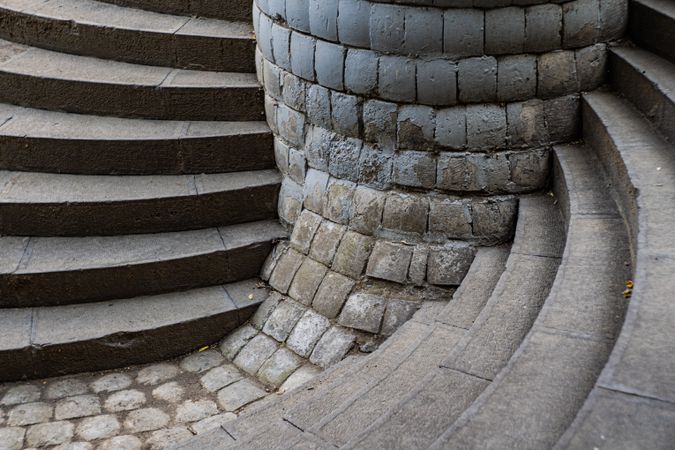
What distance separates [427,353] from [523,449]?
151 cm

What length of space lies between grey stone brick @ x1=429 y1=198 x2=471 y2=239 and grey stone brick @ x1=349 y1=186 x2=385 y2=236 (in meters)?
0.31

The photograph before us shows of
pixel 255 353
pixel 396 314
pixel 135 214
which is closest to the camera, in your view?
pixel 396 314

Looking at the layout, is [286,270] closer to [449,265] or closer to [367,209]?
[367,209]

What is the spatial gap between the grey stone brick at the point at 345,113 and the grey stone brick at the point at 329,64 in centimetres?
7

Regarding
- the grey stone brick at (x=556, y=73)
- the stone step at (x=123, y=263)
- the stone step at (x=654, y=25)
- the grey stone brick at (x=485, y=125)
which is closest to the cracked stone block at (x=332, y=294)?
the stone step at (x=123, y=263)

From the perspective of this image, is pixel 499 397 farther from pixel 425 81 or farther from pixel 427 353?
pixel 425 81

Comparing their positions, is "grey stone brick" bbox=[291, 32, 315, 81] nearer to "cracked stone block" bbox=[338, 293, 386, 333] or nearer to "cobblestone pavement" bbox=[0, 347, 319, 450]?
"cracked stone block" bbox=[338, 293, 386, 333]

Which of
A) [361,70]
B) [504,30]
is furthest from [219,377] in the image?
[504,30]

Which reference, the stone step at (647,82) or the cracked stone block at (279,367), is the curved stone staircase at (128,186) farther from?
the stone step at (647,82)

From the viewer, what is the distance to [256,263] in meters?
5.67

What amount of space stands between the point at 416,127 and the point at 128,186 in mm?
2044

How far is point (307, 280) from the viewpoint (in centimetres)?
534

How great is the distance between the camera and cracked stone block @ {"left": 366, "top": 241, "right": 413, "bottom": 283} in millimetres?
4984

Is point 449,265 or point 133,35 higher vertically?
point 133,35
